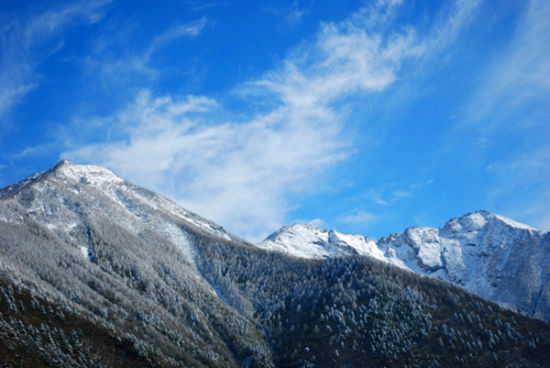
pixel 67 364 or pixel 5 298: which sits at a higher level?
pixel 5 298

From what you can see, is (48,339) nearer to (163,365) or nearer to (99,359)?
(99,359)

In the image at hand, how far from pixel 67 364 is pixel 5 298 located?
164 ft

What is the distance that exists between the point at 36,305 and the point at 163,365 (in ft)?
216

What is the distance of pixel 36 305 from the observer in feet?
642

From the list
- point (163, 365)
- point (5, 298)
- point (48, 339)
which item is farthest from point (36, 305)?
point (163, 365)

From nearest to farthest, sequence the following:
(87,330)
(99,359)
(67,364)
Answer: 1. (67,364)
2. (99,359)
3. (87,330)

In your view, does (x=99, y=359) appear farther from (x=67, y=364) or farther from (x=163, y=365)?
(x=163, y=365)

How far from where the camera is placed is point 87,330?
638 feet

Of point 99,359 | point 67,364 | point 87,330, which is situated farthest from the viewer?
point 87,330

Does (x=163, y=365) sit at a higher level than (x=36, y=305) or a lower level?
lower

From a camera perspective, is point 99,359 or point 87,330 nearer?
point 99,359

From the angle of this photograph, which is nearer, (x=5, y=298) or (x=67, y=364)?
(x=67, y=364)

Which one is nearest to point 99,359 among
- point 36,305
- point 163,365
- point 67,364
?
point 67,364

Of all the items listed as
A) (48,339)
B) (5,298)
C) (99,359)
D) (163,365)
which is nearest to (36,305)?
(5,298)
